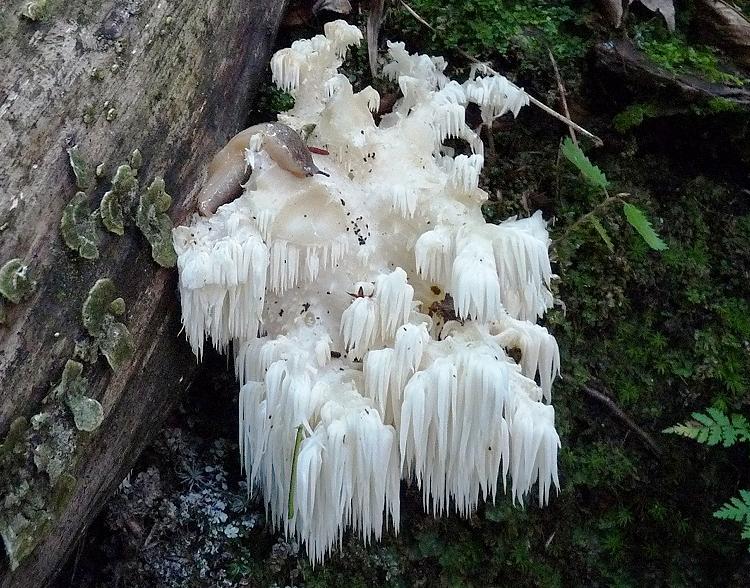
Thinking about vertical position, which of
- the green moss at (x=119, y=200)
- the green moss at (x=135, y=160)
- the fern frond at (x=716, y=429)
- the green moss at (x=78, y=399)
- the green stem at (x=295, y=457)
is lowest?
the fern frond at (x=716, y=429)

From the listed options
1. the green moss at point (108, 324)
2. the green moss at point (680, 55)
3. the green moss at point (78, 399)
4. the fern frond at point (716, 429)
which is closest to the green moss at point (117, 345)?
the green moss at point (108, 324)

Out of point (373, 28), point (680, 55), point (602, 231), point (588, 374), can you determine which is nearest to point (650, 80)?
point (680, 55)

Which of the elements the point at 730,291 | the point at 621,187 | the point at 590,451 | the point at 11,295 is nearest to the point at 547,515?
the point at 590,451

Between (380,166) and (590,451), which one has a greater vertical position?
(380,166)

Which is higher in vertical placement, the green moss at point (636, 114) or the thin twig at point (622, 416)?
the green moss at point (636, 114)

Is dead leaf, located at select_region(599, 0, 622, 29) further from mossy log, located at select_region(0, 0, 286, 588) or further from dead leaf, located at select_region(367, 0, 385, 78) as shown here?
mossy log, located at select_region(0, 0, 286, 588)

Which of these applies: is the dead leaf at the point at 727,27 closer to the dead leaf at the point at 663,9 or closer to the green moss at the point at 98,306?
the dead leaf at the point at 663,9

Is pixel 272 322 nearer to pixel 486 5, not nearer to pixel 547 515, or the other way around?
pixel 547 515

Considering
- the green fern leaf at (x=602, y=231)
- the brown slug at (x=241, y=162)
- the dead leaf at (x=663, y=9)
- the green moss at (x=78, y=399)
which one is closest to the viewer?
the green moss at (x=78, y=399)
